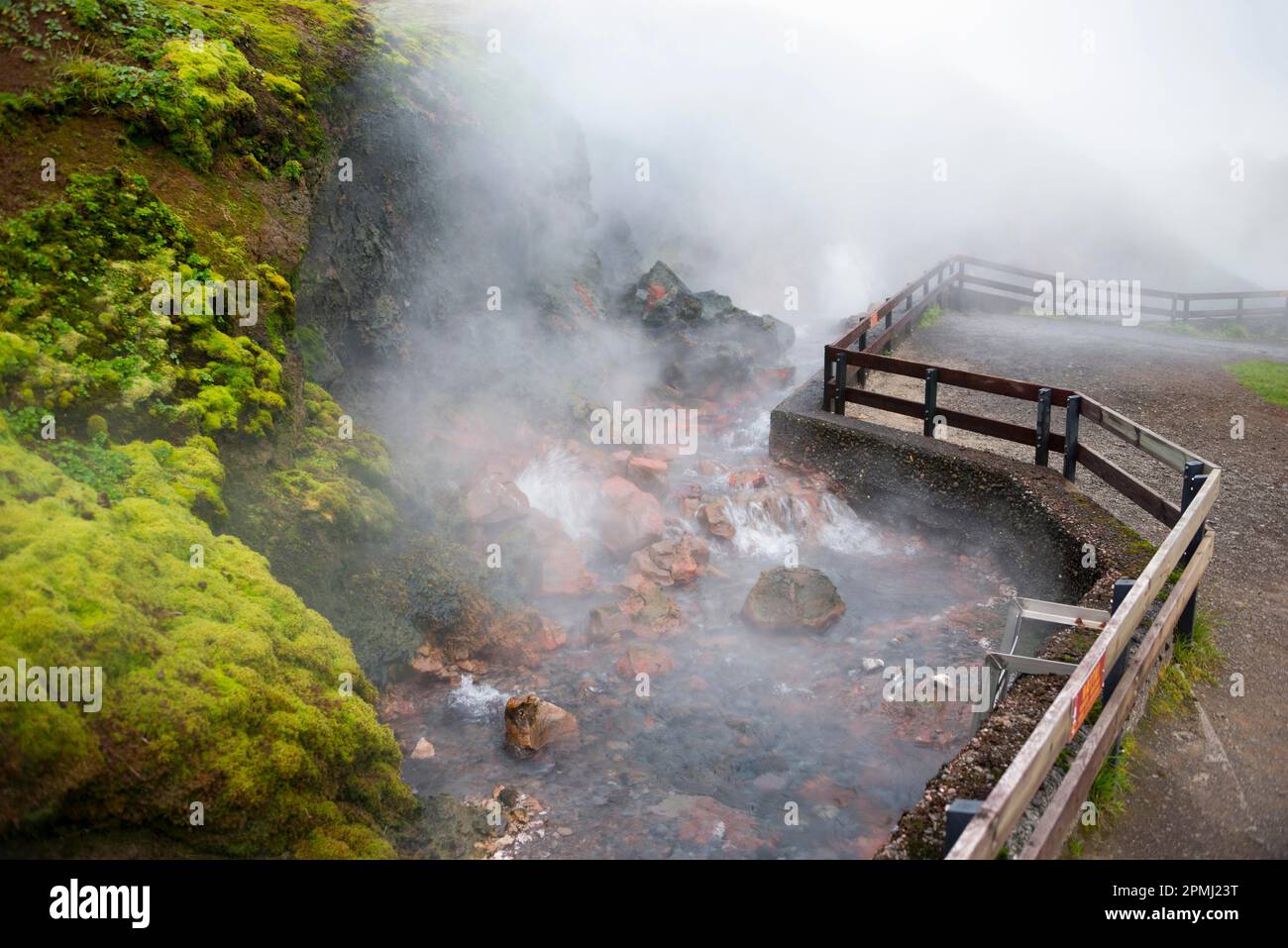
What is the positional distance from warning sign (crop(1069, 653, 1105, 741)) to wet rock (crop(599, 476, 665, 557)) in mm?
6858

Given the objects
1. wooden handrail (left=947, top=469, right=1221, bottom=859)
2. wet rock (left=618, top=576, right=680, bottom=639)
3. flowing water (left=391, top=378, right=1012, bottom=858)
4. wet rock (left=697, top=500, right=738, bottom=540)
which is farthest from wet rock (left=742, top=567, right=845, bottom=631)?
wooden handrail (left=947, top=469, right=1221, bottom=859)

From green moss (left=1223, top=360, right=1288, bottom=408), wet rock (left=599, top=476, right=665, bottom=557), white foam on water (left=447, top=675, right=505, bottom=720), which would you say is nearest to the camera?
white foam on water (left=447, top=675, right=505, bottom=720)

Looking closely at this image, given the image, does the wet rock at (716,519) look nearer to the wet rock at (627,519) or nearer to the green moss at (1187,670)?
the wet rock at (627,519)

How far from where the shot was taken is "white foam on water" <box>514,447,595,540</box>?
1188 centimetres

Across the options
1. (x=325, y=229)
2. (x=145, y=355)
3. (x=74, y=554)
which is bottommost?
(x=74, y=554)

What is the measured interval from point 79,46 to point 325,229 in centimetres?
331

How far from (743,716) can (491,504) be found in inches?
163

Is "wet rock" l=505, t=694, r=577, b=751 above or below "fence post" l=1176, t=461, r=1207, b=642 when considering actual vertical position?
below

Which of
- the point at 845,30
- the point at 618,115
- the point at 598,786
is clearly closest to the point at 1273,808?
the point at 598,786

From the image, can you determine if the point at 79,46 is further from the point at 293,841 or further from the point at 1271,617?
the point at 1271,617

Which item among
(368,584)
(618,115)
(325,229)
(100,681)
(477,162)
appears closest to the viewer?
(100,681)

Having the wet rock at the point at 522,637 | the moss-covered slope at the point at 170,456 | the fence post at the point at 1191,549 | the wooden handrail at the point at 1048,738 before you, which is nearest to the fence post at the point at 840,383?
the wet rock at the point at 522,637

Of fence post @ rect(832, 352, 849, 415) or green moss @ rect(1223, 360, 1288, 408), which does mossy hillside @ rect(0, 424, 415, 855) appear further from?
green moss @ rect(1223, 360, 1288, 408)

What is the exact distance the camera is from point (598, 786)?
22.3 feet
